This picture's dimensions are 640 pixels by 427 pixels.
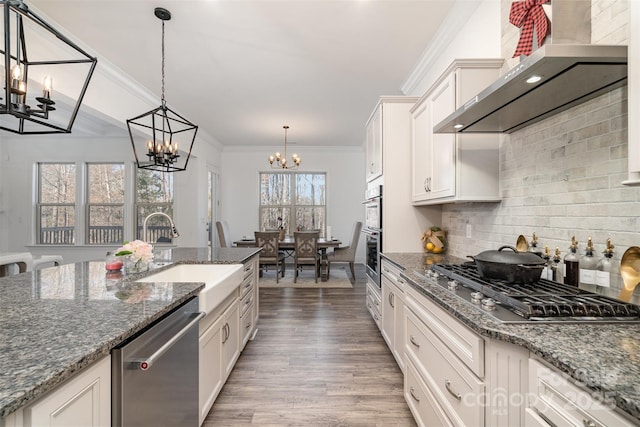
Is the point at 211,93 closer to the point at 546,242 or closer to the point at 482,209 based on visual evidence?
the point at 482,209

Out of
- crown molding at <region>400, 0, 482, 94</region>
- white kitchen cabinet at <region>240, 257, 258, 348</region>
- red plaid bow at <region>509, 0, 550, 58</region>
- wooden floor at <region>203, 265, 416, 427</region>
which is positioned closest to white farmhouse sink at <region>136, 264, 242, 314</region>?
white kitchen cabinet at <region>240, 257, 258, 348</region>

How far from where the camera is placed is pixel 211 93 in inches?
165

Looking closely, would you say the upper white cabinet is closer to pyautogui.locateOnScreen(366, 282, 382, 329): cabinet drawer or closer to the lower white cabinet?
pyautogui.locateOnScreen(366, 282, 382, 329): cabinet drawer

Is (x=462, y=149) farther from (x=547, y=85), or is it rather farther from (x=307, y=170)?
(x=307, y=170)

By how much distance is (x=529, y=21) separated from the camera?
1491 mm

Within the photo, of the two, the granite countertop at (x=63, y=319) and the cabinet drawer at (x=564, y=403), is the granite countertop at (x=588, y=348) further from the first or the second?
the granite countertop at (x=63, y=319)

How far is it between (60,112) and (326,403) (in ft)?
18.8

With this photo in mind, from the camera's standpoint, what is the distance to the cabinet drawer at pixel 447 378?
107 centimetres

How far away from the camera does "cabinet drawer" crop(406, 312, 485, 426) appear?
3.52 ft

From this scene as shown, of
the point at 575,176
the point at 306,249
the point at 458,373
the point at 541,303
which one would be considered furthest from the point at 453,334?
the point at 306,249

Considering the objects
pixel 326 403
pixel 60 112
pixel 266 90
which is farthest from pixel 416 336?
pixel 60 112

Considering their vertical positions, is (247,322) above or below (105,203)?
below

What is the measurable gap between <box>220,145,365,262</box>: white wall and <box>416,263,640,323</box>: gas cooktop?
6143 mm

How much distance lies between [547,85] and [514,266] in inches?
30.4
